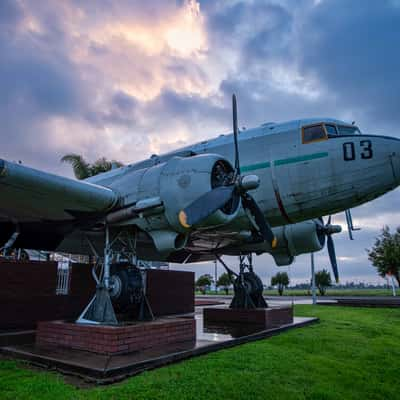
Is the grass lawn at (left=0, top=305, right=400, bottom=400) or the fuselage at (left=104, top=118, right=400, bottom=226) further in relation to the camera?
the fuselage at (left=104, top=118, right=400, bottom=226)

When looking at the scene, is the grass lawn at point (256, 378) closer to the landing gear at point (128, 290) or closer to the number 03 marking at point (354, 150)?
the landing gear at point (128, 290)

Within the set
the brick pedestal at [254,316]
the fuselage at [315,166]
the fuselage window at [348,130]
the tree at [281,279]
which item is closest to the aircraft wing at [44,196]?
the fuselage at [315,166]

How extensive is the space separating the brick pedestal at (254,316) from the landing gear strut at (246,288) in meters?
0.70

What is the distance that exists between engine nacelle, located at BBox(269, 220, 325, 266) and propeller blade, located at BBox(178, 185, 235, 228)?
23.2 ft

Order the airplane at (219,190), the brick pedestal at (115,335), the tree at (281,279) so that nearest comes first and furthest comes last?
the brick pedestal at (115,335)
the airplane at (219,190)
the tree at (281,279)

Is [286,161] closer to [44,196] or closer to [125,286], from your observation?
[125,286]

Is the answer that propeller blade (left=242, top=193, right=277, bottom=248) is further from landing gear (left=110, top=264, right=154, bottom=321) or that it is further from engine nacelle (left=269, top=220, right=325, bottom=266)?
engine nacelle (left=269, top=220, right=325, bottom=266)

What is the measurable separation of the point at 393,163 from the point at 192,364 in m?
6.19

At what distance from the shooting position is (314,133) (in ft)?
30.2

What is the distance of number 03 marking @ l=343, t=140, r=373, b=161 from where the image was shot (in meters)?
8.39

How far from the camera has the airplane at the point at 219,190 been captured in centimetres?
818

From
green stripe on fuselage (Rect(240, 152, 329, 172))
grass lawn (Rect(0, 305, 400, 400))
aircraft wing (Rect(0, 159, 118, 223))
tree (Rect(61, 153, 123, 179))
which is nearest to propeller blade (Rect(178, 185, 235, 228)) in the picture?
green stripe on fuselage (Rect(240, 152, 329, 172))

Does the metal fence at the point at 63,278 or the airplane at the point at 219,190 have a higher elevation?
the airplane at the point at 219,190

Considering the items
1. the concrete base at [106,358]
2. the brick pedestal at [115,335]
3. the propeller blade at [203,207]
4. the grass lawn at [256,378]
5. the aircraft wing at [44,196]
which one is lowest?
the grass lawn at [256,378]
